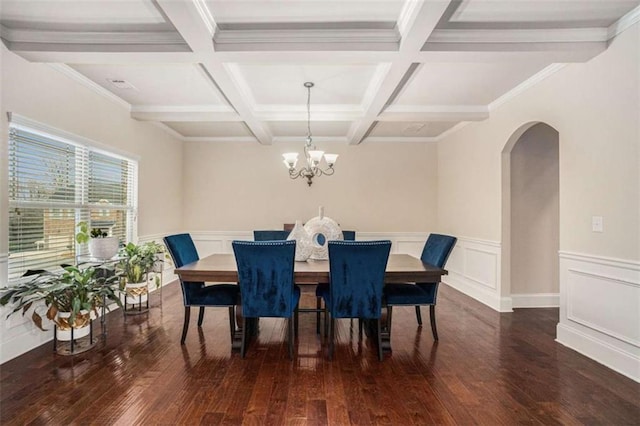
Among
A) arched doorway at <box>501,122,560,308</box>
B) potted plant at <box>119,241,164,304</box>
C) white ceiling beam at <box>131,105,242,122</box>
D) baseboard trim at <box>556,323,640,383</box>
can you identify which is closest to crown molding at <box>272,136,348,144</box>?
white ceiling beam at <box>131,105,242,122</box>

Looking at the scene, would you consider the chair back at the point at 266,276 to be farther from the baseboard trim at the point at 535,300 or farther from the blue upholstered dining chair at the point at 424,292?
the baseboard trim at the point at 535,300

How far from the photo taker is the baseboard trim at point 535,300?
13.7ft

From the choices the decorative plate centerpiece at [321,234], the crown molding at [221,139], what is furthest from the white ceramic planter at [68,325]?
the crown molding at [221,139]

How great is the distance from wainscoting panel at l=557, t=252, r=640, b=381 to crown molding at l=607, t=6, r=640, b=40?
1.73 metres

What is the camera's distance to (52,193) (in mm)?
3096

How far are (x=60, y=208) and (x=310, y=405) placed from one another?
2988 millimetres

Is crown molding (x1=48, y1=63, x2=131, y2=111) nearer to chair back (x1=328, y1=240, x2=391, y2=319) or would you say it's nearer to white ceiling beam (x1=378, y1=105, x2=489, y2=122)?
chair back (x1=328, y1=240, x2=391, y2=319)

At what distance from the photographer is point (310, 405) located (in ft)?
6.62

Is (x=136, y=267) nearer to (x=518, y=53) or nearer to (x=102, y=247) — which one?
(x=102, y=247)

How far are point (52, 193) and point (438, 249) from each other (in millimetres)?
3737

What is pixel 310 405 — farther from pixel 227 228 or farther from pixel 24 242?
pixel 227 228

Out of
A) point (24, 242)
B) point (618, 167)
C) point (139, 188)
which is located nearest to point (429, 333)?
point (618, 167)

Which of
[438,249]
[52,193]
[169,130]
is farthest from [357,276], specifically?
[169,130]

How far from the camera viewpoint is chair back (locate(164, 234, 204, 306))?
2.92 meters
